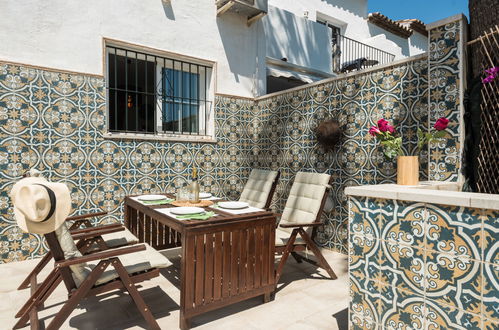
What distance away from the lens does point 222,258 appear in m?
2.23

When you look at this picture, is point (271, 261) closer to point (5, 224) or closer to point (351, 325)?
point (351, 325)

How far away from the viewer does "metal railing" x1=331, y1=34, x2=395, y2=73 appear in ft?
23.4

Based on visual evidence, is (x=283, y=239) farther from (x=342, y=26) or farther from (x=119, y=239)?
(x=342, y=26)

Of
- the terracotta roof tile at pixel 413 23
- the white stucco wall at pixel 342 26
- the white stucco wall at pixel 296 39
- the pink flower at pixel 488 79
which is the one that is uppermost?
the terracotta roof tile at pixel 413 23

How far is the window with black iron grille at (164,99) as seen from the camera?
4332 millimetres

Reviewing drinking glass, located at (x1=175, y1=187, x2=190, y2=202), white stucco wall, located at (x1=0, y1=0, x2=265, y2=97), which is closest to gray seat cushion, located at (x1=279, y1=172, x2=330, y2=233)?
drinking glass, located at (x1=175, y1=187, x2=190, y2=202)

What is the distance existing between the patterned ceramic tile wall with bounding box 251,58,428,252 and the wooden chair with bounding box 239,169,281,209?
820 millimetres

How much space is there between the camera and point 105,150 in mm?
3875

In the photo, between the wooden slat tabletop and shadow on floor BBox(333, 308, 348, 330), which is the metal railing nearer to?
the wooden slat tabletop

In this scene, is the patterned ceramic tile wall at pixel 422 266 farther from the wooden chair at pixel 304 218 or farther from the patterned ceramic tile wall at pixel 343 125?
the patterned ceramic tile wall at pixel 343 125

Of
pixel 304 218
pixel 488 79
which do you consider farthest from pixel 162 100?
pixel 488 79

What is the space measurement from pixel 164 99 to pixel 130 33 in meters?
0.98

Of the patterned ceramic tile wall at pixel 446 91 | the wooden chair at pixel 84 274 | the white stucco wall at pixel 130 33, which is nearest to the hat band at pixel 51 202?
the wooden chair at pixel 84 274

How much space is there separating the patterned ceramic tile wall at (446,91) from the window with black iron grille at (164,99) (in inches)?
124
